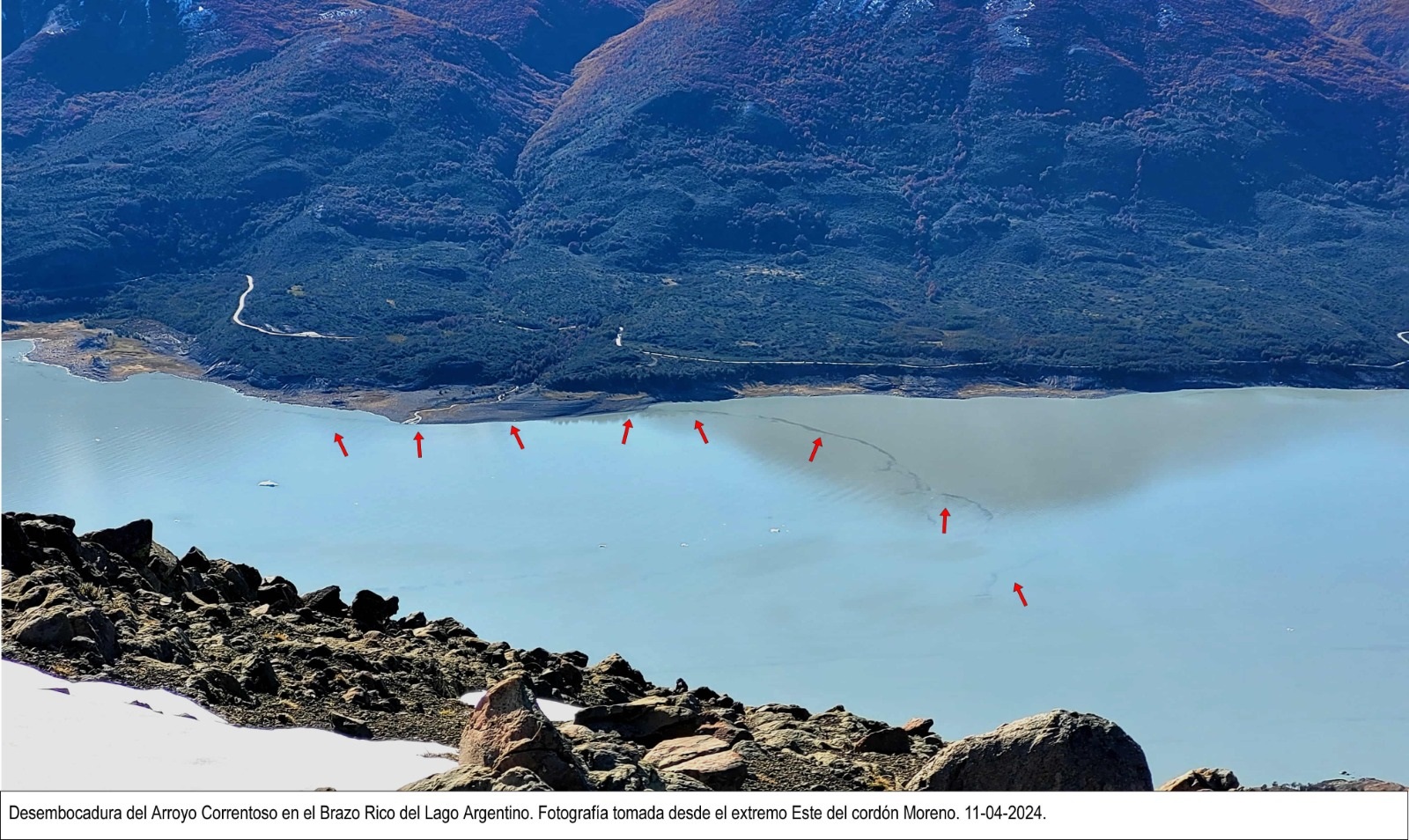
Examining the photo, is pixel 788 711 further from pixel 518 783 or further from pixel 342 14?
pixel 342 14

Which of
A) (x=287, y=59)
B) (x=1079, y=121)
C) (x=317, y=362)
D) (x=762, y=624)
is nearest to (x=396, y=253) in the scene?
(x=317, y=362)

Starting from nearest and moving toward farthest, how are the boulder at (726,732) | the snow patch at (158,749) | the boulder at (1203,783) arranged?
the snow patch at (158,749) → the boulder at (1203,783) → the boulder at (726,732)

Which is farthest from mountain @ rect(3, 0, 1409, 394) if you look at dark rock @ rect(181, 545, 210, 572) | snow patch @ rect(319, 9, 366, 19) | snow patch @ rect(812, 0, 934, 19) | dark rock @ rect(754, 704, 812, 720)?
dark rock @ rect(754, 704, 812, 720)

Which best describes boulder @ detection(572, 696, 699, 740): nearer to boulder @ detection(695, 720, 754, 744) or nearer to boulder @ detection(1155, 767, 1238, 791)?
boulder @ detection(695, 720, 754, 744)

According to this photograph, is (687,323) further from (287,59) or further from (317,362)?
(287,59)

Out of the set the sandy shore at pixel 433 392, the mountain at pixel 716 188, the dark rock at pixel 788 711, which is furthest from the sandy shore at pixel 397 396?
the dark rock at pixel 788 711

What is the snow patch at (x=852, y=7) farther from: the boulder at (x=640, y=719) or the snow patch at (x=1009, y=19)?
the boulder at (x=640, y=719)
